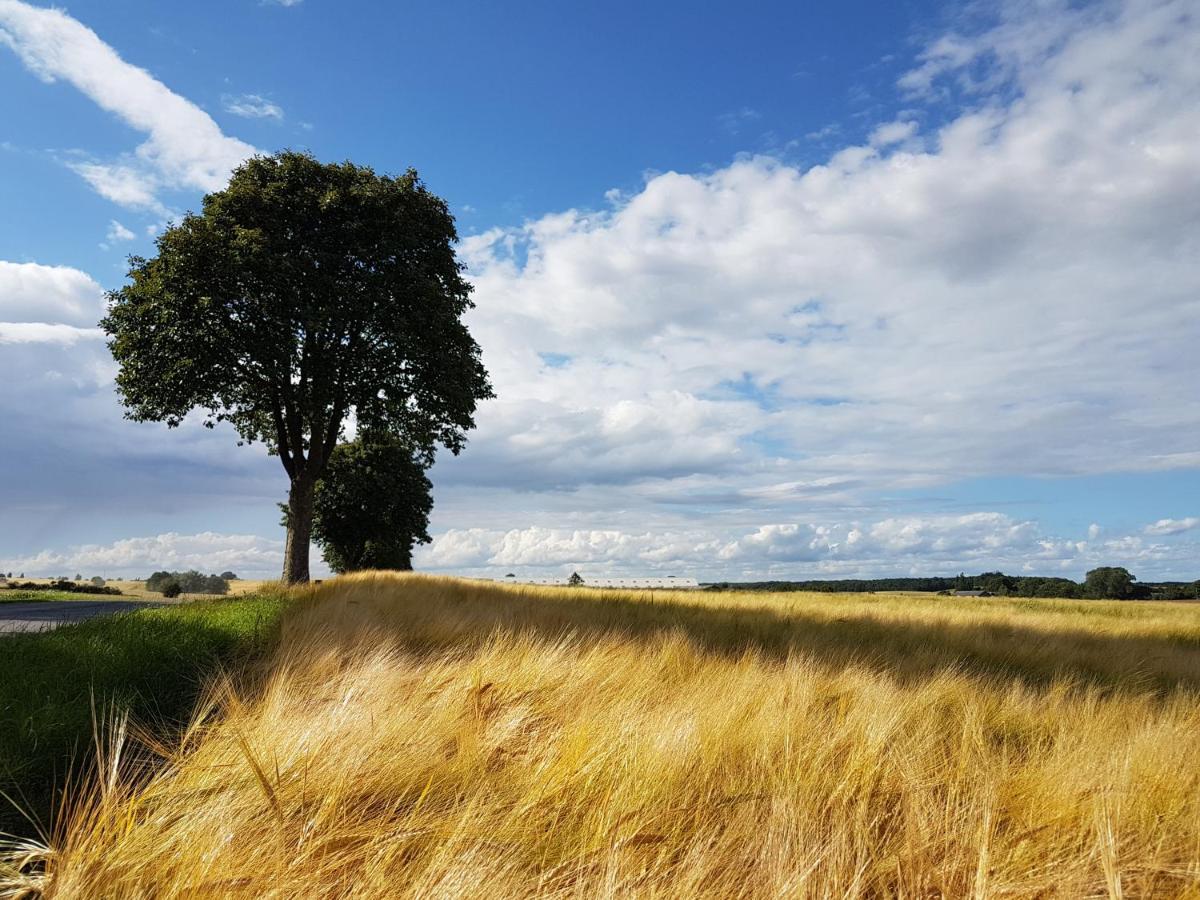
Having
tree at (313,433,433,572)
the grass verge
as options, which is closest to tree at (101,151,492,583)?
the grass verge

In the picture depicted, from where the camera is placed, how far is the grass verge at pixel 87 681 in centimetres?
350

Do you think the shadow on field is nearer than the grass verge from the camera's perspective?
No

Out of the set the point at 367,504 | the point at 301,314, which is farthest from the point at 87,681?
the point at 367,504

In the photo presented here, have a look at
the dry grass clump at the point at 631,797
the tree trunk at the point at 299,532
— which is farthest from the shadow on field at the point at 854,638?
the tree trunk at the point at 299,532

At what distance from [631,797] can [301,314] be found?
16930 millimetres

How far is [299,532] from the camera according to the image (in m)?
19.0

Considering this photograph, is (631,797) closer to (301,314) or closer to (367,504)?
(301,314)

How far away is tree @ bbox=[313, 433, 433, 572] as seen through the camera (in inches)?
1329

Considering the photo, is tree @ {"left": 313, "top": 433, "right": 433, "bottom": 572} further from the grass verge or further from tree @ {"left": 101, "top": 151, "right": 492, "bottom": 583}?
the grass verge

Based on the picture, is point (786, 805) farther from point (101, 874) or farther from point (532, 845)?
point (101, 874)

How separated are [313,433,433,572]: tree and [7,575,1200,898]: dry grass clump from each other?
30.3 metres

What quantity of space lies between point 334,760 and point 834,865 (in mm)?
2105

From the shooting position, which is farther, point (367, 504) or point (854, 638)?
point (367, 504)

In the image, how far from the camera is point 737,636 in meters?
9.62
